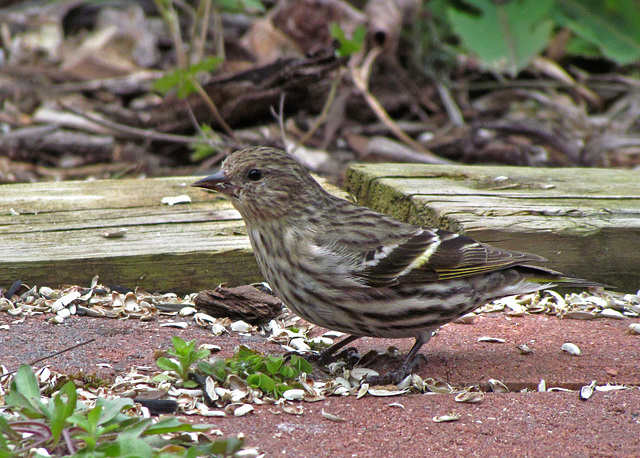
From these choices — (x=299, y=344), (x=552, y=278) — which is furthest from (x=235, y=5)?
(x=552, y=278)

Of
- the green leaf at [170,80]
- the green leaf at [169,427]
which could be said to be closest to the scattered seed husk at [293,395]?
the green leaf at [169,427]

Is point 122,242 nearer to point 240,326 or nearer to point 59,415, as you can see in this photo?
point 240,326

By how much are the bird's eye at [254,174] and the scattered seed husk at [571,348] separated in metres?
1.53

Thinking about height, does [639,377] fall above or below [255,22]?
below

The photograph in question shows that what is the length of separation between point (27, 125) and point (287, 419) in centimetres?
498

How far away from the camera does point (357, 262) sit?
3447 millimetres

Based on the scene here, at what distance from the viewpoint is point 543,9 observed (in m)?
7.24

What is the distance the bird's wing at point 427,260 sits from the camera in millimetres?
3449

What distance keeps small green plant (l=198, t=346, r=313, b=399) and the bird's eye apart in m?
0.92

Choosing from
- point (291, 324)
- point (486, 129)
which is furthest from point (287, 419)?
point (486, 129)

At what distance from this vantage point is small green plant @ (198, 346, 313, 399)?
2.89m

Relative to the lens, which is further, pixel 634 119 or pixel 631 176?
pixel 634 119

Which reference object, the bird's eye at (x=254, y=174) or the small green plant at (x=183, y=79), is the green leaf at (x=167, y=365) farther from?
the small green plant at (x=183, y=79)

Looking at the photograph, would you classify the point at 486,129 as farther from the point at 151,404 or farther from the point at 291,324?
the point at 151,404
